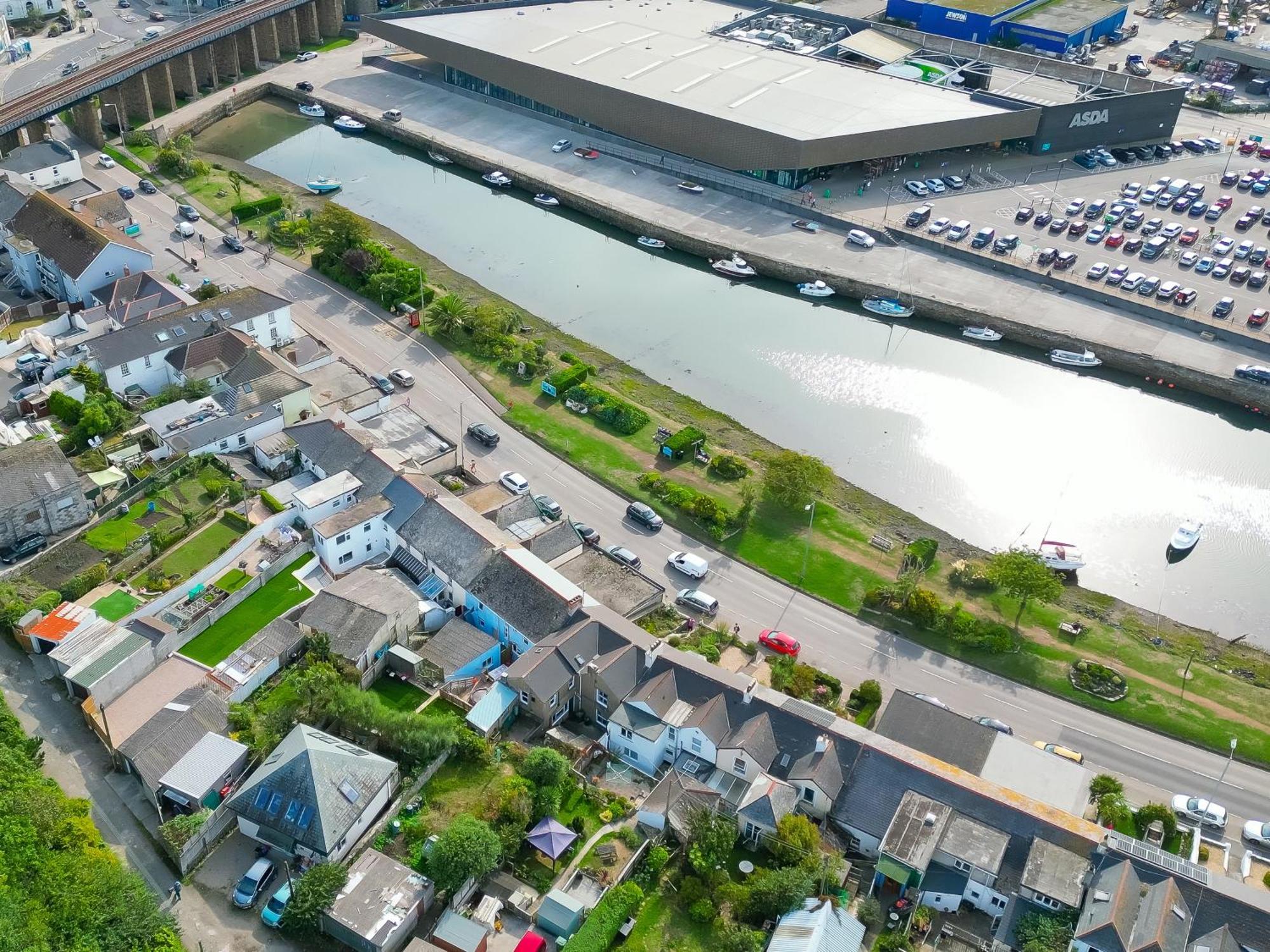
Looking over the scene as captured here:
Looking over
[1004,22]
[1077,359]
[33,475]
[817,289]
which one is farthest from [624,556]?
[1004,22]

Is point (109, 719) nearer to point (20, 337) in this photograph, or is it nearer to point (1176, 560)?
point (20, 337)

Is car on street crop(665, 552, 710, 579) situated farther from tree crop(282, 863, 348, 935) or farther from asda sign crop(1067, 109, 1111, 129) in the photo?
asda sign crop(1067, 109, 1111, 129)

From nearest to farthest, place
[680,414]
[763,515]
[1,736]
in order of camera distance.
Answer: [1,736], [763,515], [680,414]

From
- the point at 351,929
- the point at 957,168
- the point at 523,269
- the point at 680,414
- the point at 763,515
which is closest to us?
the point at 351,929

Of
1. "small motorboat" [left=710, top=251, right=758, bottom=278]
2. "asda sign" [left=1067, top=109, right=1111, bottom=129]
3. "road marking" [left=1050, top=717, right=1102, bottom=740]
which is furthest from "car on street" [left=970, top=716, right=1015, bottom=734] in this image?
"asda sign" [left=1067, top=109, right=1111, bottom=129]

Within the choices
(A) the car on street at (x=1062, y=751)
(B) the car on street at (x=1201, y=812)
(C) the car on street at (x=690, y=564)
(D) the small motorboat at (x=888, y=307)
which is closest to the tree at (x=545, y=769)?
(C) the car on street at (x=690, y=564)

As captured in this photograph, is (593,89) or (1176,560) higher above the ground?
(593,89)

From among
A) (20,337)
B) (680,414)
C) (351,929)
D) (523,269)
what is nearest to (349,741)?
(351,929)

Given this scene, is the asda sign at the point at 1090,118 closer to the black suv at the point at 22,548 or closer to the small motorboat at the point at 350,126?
the small motorboat at the point at 350,126
